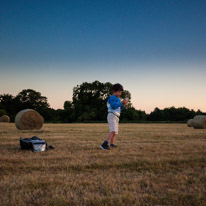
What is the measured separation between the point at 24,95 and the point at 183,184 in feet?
241

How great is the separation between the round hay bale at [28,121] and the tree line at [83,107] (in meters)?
34.1

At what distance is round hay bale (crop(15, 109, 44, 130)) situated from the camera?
17.0m

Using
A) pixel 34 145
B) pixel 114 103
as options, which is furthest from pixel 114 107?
pixel 34 145

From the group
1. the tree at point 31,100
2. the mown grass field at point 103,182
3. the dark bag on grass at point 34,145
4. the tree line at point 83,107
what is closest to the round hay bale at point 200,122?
the mown grass field at point 103,182

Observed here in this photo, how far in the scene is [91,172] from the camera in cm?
388

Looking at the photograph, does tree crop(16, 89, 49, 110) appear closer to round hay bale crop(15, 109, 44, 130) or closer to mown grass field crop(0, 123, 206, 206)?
round hay bale crop(15, 109, 44, 130)

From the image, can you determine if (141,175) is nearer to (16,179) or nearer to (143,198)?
(143,198)

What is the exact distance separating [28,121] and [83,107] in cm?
4120

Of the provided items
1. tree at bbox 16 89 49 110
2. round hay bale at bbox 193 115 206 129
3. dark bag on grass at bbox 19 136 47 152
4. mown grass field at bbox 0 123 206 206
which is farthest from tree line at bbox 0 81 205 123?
mown grass field at bbox 0 123 206 206

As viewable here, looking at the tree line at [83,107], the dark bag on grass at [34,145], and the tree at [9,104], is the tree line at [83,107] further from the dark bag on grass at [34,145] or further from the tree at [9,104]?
the dark bag on grass at [34,145]

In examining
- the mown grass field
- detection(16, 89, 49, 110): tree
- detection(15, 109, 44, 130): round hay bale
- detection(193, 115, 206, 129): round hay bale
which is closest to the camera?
the mown grass field

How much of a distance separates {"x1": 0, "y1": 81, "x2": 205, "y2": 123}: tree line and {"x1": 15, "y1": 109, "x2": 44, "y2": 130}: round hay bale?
1341 inches

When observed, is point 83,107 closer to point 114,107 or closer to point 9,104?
point 9,104

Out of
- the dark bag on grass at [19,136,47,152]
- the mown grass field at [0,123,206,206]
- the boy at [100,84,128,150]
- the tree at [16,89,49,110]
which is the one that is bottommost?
the mown grass field at [0,123,206,206]
